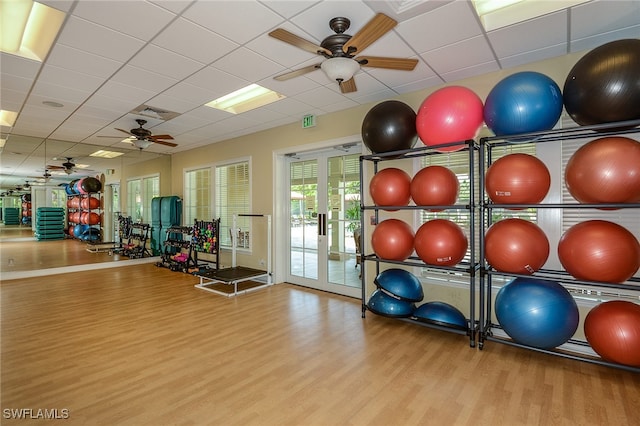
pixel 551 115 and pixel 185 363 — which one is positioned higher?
pixel 551 115

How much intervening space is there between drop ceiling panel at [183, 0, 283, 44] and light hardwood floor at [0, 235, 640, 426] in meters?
2.91

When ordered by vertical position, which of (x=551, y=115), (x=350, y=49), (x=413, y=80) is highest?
(x=413, y=80)

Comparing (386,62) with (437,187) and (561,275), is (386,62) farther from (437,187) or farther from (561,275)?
(561,275)

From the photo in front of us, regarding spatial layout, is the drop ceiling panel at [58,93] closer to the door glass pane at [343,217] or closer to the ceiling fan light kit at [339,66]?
the ceiling fan light kit at [339,66]

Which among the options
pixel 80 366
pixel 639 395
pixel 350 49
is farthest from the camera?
pixel 80 366

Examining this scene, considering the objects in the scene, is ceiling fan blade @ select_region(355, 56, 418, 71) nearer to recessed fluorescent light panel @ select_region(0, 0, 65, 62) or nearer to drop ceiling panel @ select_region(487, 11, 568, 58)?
drop ceiling panel @ select_region(487, 11, 568, 58)

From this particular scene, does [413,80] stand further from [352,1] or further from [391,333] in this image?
[391,333]

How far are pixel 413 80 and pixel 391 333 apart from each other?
2967 mm

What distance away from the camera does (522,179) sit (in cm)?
261

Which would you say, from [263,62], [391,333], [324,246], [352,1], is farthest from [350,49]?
[324,246]

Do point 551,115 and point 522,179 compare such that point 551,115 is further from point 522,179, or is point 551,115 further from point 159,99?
point 159,99

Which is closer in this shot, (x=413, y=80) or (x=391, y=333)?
(x=391, y=333)

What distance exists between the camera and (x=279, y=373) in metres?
2.55

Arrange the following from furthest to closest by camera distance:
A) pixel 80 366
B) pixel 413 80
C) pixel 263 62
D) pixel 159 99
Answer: pixel 159 99, pixel 413 80, pixel 263 62, pixel 80 366
